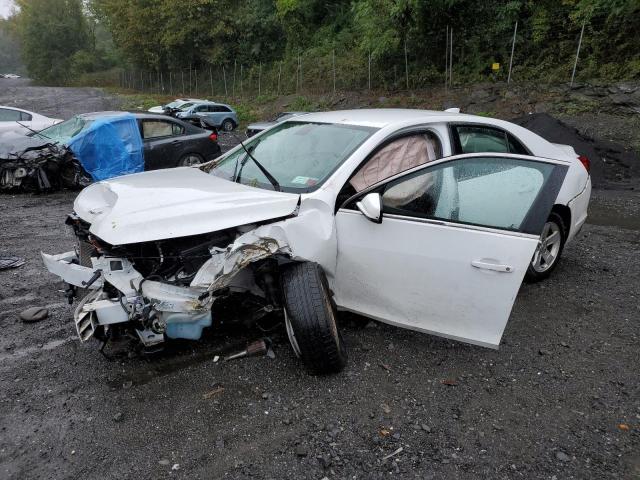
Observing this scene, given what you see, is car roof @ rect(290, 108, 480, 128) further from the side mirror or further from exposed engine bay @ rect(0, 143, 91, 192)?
exposed engine bay @ rect(0, 143, 91, 192)

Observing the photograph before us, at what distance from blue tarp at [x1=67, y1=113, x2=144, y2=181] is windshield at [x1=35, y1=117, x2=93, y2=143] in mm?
273

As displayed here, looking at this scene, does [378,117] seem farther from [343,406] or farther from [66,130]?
[66,130]

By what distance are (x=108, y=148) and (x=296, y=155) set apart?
587 centimetres

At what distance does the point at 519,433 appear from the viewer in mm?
2602

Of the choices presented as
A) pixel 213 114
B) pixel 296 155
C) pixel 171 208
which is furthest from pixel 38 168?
pixel 213 114

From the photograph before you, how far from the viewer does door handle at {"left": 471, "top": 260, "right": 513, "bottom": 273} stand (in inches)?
111

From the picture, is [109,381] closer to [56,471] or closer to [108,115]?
[56,471]

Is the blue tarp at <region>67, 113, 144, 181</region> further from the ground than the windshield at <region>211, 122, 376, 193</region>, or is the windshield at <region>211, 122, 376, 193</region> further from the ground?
the windshield at <region>211, 122, 376, 193</region>

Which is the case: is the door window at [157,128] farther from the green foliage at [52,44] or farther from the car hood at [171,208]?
the green foliage at [52,44]

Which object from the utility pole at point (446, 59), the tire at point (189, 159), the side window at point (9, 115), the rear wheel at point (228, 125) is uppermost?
the utility pole at point (446, 59)

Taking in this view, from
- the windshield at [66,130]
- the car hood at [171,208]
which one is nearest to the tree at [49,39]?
the windshield at [66,130]

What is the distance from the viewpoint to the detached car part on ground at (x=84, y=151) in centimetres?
793

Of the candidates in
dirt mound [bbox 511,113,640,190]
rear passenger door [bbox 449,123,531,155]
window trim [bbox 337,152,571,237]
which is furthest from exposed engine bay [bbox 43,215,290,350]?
dirt mound [bbox 511,113,640,190]

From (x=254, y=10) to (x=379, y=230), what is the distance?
3270 cm
